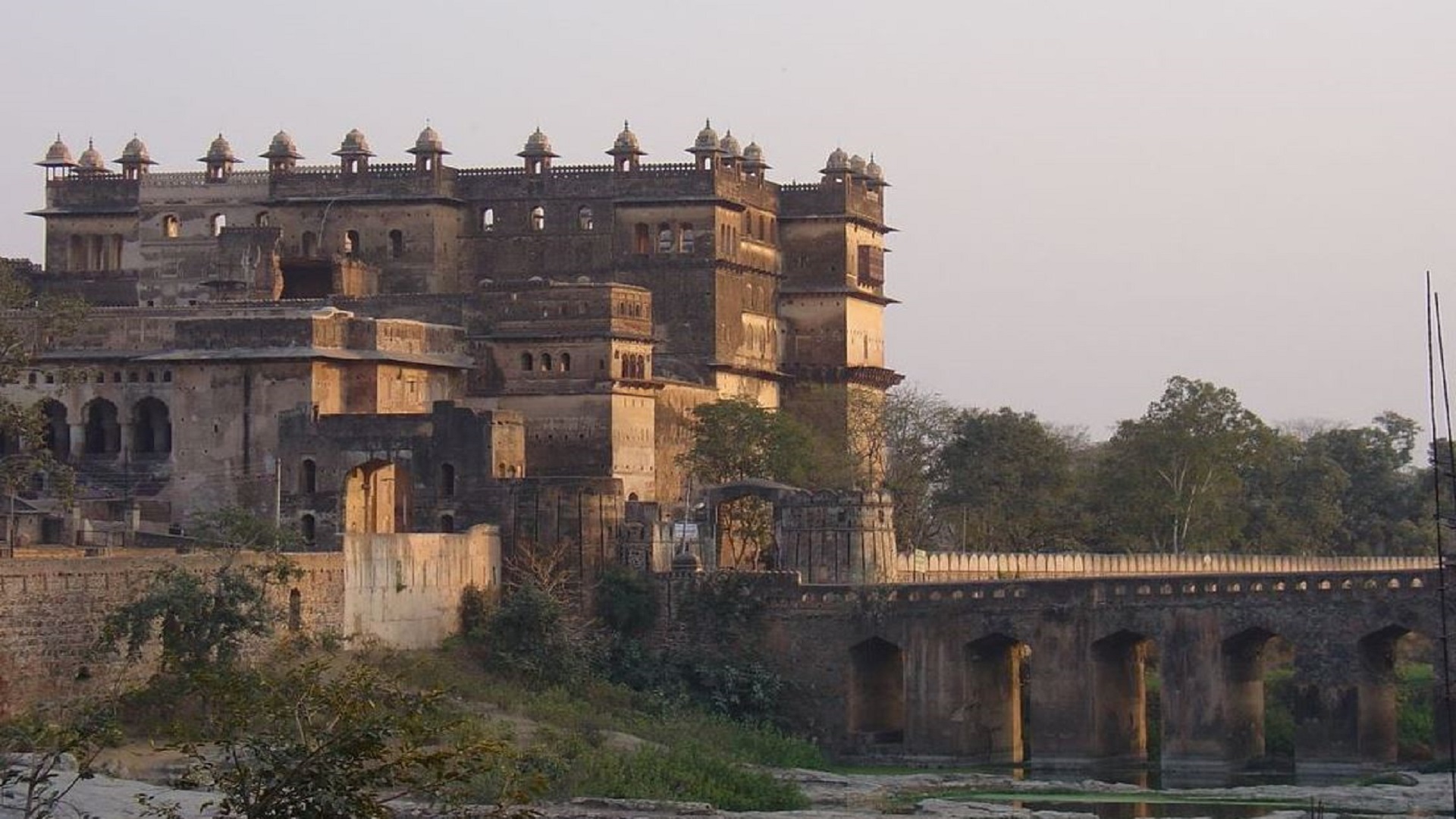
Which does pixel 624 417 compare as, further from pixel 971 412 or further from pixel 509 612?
pixel 971 412

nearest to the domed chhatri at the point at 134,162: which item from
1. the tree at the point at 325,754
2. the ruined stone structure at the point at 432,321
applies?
the ruined stone structure at the point at 432,321

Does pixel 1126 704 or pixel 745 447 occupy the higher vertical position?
pixel 745 447

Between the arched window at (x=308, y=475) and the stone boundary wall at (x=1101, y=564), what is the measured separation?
12.5 meters

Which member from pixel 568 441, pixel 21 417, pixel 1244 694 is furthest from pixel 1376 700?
pixel 21 417

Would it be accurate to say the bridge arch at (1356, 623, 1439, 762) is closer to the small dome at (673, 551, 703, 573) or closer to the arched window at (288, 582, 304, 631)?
the small dome at (673, 551, 703, 573)

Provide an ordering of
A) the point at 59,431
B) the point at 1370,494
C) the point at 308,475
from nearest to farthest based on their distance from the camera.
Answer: the point at 308,475 → the point at 59,431 → the point at 1370,494

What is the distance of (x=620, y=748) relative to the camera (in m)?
54.0

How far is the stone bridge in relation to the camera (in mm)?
57969

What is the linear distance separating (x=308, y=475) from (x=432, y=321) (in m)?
10.5

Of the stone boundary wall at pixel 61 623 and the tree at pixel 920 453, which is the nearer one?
the stone boundary wall at pixel 61 623

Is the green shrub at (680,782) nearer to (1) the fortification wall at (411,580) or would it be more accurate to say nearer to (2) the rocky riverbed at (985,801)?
(2) the rocky riverbed at (985,801)

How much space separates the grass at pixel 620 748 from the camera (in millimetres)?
50719

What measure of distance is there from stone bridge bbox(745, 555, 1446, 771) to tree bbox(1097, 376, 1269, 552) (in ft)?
67.3

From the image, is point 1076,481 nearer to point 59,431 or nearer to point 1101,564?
point 1101,564
